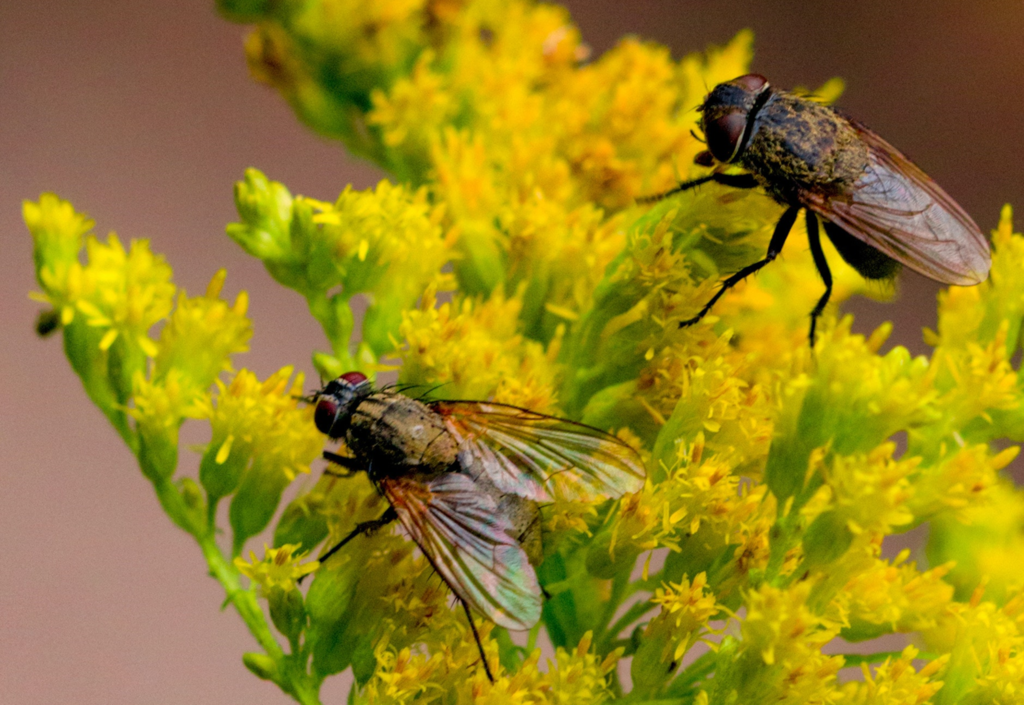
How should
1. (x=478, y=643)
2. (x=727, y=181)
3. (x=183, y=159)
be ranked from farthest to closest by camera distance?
(x=183, y=159) < (x=727, y=181) < (x=478, y=643)

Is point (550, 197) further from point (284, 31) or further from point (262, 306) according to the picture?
point (262, 306)

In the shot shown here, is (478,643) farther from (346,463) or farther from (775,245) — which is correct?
(775,245)

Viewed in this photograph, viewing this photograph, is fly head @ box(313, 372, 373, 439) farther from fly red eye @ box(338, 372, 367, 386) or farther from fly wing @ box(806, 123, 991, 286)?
fly wing @ box(806, 123, 991, 286)

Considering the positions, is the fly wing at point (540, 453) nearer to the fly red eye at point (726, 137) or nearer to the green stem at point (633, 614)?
the green stem at point (633, 614)

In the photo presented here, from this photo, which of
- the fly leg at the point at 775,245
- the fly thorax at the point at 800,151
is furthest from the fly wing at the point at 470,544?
the fly thorax at the point at 800,151

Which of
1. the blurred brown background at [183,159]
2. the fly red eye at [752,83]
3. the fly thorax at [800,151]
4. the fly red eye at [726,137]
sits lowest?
the fly thorax at [800,151]

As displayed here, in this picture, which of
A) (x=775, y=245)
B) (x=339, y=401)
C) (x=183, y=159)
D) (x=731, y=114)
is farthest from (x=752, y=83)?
(x=183, y=159)

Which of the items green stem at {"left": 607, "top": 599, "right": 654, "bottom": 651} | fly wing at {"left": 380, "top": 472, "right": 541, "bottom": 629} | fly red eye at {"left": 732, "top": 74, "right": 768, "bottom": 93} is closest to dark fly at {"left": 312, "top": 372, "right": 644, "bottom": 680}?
fly wing at {"left": 380, "top": 472, "right": 541, "bottom": 629}
